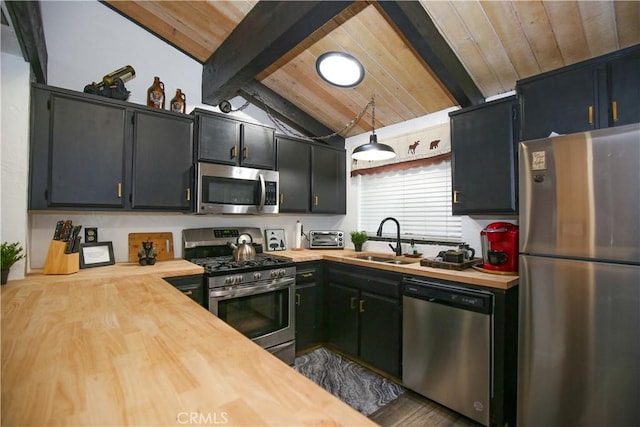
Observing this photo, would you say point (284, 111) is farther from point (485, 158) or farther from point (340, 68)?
point (485, 158)

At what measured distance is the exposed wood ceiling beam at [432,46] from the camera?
68.2 inches

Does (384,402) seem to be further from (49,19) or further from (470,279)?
(49,19)

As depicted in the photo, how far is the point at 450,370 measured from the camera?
1.96 m

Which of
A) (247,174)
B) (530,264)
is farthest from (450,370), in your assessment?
(247,174)

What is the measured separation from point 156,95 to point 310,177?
166 centimetres

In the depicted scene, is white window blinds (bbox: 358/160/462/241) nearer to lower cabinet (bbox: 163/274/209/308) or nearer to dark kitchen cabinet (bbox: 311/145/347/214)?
dark kitchen cabinet (bbox: 311/145/347/214)

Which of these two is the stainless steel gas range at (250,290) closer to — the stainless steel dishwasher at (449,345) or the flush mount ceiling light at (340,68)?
the stainless steel dishwasher at (449,345)

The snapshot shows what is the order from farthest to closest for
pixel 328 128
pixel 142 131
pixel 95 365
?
pixel 328 128 < pixel 142 131 < pixel 95 365

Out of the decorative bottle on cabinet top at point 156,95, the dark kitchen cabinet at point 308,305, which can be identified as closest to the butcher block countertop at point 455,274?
the dark kitchen cabinet at point 308,305

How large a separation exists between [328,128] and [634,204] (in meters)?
2.80

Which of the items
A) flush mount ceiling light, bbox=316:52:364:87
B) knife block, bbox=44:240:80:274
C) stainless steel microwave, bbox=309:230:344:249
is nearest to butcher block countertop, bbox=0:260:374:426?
knife block, bbox=44:240:80:274

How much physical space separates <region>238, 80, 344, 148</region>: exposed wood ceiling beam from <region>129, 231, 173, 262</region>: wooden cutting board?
5.45 ft

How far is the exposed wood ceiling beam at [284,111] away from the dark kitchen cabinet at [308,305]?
5.34ft

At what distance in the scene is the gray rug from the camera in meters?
2.10
